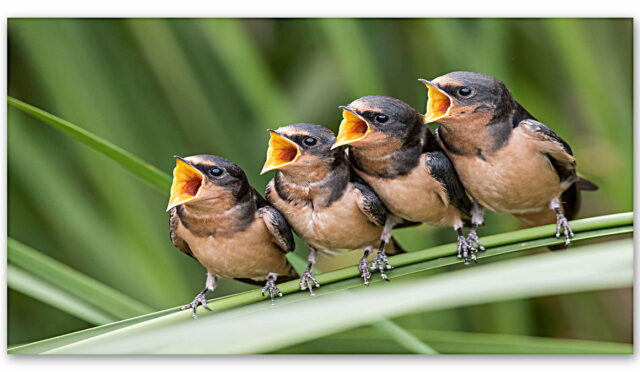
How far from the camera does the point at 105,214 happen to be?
179 centimetres

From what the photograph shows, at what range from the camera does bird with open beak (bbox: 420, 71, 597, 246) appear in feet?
4.11

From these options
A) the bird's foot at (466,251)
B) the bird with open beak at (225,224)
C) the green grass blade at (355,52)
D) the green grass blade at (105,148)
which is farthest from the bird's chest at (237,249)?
the green grass blade at (355,52)

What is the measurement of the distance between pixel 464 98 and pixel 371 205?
219mm

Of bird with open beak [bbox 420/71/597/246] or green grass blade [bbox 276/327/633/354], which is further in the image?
green grass blade [bbox 276/327/633/354]

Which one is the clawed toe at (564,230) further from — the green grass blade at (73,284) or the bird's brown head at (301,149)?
→ the green grass blade at (73,284)

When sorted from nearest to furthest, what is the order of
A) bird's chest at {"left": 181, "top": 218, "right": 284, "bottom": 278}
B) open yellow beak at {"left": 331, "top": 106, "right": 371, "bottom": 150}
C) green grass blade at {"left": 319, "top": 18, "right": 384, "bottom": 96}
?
1. open yellow beak at {"left": 331, "top": 106, "right": 371, "bottom": 150}
2. bird's chest at {"left": 181, "top": 218, "right": 284, "bottom": 278}
3. green grass blade at {"left": 319, "top": 18, "right": 384, "bottom": 96}

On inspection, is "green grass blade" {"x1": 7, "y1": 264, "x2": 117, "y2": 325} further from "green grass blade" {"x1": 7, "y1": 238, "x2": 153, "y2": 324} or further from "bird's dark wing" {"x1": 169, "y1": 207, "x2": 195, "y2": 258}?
"bird's dark wing" {"x1": 169, "y1": 207, "x2": 195, "y2": 258}

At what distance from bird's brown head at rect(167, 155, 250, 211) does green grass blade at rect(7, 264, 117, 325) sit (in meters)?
0.32

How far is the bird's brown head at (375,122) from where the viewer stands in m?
1.24

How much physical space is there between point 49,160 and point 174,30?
0.39 m

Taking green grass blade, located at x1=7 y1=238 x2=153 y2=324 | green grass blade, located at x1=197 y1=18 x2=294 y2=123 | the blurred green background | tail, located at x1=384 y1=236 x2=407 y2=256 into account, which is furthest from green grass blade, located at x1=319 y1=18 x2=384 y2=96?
green grass blade, located at x1=7 y1=238 x2=153 y2=324

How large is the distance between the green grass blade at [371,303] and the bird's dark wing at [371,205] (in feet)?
0.40
